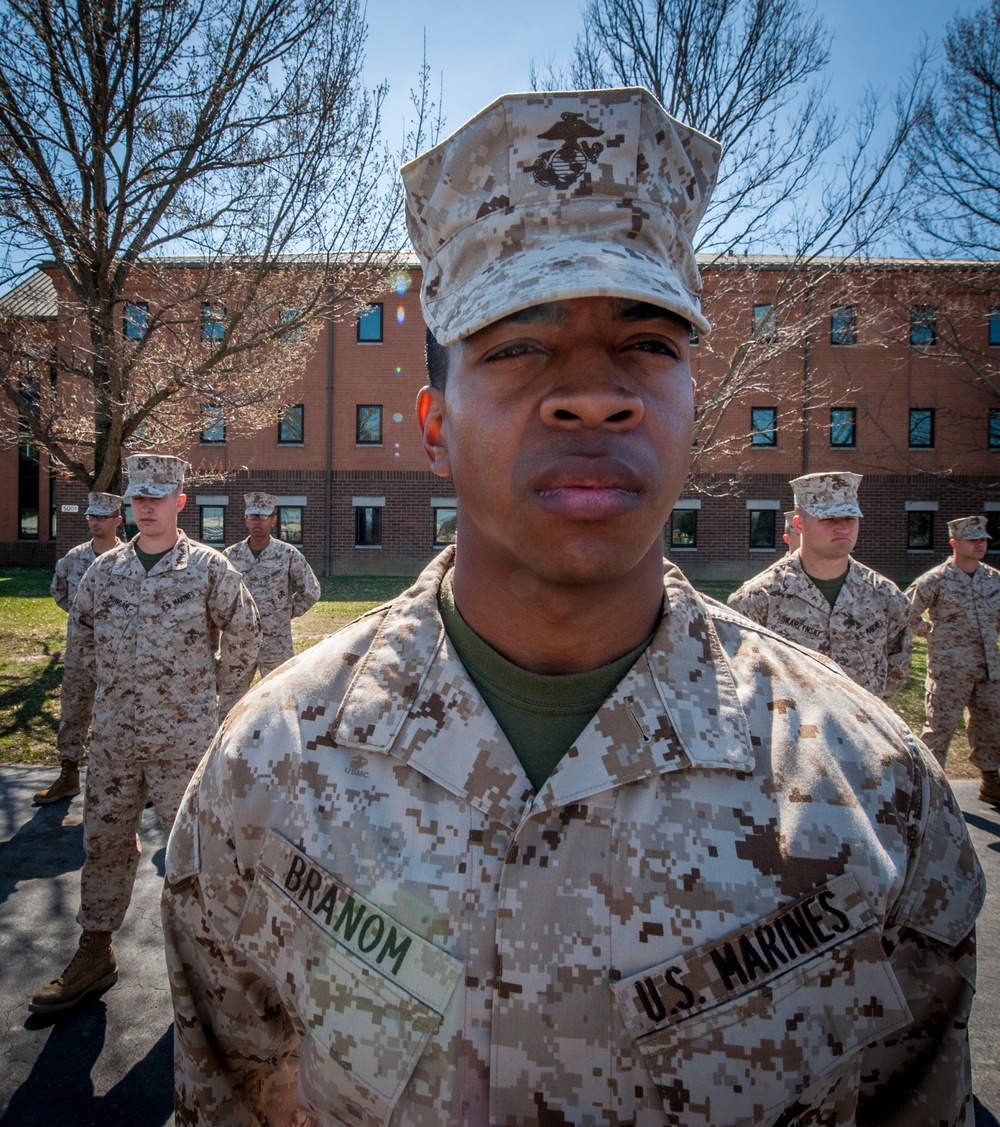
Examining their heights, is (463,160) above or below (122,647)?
above

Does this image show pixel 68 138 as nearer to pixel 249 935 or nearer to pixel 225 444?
pixel 249 935

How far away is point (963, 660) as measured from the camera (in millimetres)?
7215

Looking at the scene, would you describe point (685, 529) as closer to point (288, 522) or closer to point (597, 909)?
point (288, 522)

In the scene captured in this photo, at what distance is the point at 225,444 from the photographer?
26328mm

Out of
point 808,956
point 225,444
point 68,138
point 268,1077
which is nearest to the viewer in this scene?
point 808,956

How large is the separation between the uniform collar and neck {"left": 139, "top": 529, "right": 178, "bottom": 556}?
3.86 meters

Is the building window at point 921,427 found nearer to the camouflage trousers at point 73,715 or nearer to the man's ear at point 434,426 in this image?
the camouflage trousers at point 73,715

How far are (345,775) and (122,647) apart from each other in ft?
12.3

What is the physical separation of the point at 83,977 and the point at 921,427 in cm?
2847

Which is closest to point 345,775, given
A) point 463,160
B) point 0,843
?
point 463,160

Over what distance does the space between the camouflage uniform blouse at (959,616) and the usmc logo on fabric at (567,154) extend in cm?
719

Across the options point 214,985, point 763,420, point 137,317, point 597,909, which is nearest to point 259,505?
point 214,985

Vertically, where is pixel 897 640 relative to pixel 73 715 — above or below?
above

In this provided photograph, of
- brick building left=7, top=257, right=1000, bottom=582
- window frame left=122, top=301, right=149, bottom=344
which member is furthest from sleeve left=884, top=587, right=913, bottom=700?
brick building left=7, top=257, right=1000, bottom=582
